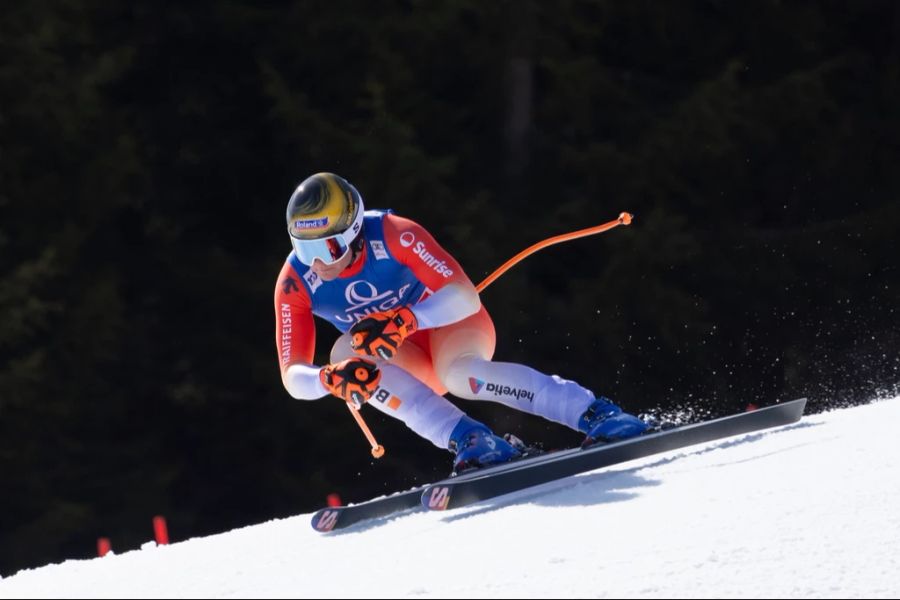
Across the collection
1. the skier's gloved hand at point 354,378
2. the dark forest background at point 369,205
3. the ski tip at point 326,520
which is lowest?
the ski tip at point 326,520

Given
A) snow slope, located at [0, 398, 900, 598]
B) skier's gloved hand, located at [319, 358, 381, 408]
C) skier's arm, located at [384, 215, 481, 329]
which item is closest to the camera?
snow slope, located at [0, 398, 900, 598]

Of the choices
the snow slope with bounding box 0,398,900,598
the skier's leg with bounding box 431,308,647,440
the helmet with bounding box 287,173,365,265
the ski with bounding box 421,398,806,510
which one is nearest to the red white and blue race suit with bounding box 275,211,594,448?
the skier's leg with bounding box 431,308,647,440

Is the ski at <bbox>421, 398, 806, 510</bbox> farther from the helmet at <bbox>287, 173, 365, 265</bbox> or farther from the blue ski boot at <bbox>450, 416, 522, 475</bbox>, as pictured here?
the helmet at <bbox>287, 173, 365, 265</bbox>

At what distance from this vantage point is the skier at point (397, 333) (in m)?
5.18

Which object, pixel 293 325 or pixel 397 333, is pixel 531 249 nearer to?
pixel 397 333

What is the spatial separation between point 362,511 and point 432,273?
98cm

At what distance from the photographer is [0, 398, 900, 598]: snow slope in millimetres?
3645

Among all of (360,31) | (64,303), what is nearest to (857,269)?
(360,31)

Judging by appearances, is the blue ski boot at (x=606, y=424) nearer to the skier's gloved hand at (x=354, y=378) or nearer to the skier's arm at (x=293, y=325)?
the skier's gloved hand at (x=354, y=378)

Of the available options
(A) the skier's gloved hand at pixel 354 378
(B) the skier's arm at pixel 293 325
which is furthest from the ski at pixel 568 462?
(B) the skier's arm at pixel 293 325

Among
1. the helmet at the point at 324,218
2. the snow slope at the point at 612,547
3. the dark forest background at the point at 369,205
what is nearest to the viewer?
the snow slope at the point at 612,547

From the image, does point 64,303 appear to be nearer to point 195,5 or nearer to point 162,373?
point 162,373

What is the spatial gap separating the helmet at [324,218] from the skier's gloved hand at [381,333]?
31cm

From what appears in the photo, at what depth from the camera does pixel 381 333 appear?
5.14 m
